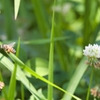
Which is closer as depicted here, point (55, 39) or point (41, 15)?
point (55, 39)

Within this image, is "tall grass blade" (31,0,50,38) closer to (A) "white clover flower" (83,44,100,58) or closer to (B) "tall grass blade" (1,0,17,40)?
(B) "tall grass blade" (1,0,17,40)

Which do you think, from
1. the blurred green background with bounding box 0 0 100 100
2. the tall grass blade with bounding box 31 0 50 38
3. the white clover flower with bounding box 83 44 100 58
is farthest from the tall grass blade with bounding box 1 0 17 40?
the white clover flower with bounding box 83 44 100 58

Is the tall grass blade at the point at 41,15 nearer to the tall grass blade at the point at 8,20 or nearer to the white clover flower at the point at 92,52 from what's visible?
the tall grass blade at the point at 8,20

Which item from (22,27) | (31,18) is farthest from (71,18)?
(22,27)

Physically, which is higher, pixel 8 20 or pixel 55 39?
pixel 8 20

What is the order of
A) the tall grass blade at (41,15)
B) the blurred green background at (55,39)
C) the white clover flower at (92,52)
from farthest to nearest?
1. the tall grass blade at (41,15)
2. the blurred green background at (55,39)
3. the white clover flower at (92,52)

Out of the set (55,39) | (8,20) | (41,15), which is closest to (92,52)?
(55,39)

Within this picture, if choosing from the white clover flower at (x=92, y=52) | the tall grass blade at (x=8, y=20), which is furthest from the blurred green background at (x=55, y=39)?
the white clover flower at (x=92, y=52)

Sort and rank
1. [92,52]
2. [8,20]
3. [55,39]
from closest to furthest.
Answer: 1. [92,52]
2. [55,39]
3. [8,20]

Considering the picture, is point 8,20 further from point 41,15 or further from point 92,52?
point 92,52
